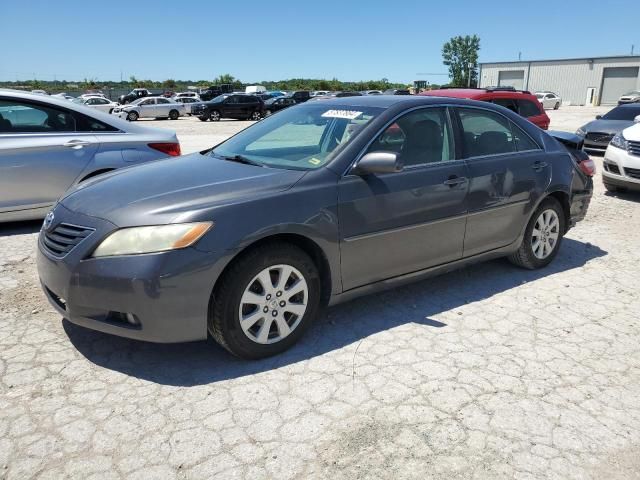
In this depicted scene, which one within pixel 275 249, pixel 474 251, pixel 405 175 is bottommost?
pixel 474 251

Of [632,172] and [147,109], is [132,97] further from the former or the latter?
[632,172]

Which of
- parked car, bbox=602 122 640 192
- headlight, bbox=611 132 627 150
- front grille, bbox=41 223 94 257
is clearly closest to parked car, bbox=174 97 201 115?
headlight, bbox=611 132 627 150

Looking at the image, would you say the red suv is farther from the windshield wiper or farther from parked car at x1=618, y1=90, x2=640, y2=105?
parked car at x1=618, y1=90, x2=640, y2=105

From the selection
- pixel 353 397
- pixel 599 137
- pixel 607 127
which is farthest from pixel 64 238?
pixel 607 127

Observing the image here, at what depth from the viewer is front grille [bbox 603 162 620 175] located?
852cm

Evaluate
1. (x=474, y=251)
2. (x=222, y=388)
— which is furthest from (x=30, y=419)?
(x=474, y=251)

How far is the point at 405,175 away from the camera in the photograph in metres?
3.79

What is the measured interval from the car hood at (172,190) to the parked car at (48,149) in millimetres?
2366

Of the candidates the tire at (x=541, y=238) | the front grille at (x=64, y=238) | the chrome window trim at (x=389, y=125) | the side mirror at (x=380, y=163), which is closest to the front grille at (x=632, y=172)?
the tire at (x=541, y=238)

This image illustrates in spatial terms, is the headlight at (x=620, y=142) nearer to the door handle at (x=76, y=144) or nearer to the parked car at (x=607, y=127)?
the parked car at (x=607, y=127)

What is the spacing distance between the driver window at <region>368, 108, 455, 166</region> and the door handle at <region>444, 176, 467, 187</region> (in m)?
0.16

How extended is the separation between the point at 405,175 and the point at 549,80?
66606mm

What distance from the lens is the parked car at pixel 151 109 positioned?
3176 cm

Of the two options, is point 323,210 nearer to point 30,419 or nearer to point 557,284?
point 30,419
